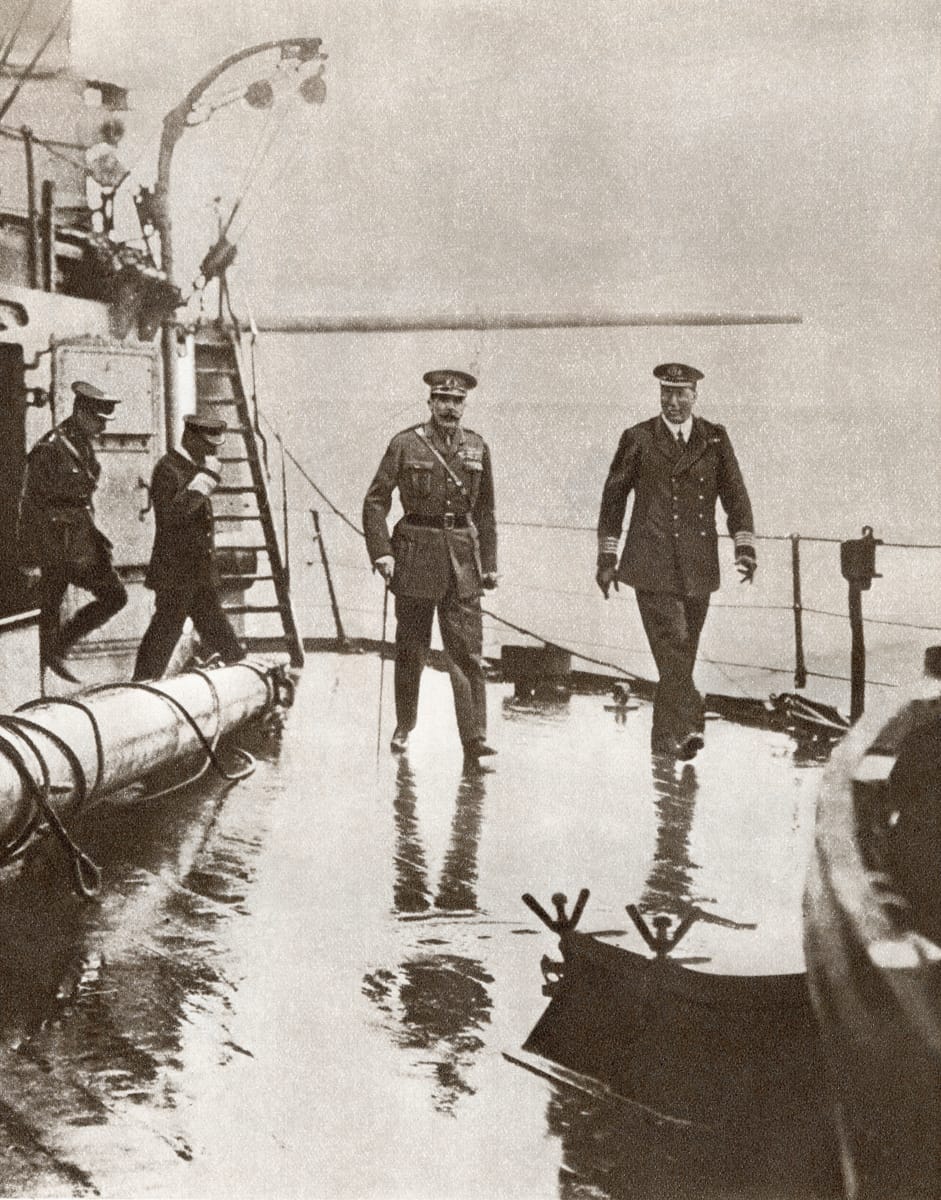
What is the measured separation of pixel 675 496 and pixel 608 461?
5008cm

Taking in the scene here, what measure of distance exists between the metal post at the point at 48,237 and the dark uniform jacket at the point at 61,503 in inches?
92.6

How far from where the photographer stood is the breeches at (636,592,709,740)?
5.84 metres

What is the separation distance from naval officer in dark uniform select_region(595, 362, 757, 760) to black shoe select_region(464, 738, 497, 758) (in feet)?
2.62

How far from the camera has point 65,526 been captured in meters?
6.64

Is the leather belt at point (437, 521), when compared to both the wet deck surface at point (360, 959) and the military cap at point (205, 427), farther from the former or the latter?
the military cap at point (205, 427)

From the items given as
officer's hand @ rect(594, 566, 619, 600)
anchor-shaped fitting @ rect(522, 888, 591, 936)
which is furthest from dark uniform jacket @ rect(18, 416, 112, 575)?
anchor-shaped fitting @ rect(522, 888, 591, 936)

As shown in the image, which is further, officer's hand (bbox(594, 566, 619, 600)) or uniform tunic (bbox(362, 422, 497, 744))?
uniform tunic (bbox(362, 422, 497, 744))

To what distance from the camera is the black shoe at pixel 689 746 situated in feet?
19.2

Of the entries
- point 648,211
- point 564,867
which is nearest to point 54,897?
point 564,867

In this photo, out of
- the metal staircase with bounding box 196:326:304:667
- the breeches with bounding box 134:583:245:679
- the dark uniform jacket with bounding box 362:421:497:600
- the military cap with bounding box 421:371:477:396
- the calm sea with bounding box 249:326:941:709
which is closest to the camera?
the military cap with bounding box 421:371:477:396

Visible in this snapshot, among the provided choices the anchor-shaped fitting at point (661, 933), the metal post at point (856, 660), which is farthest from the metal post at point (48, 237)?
the anchor-shaped fitting at point (661, 933)

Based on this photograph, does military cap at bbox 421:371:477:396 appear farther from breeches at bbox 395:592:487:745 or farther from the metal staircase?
the metal staircase

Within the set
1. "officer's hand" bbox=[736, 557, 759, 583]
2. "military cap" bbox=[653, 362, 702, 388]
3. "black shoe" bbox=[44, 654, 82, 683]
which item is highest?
"military cap" bbox=[653, 362, 702, 388]

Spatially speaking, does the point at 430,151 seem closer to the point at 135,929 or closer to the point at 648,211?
the point at 135,929
